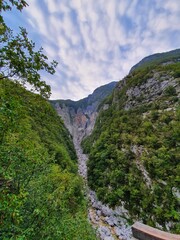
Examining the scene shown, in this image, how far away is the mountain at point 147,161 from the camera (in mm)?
17453

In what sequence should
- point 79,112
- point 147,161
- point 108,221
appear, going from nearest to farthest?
point 108,221 → point 147,161 → point 79,112

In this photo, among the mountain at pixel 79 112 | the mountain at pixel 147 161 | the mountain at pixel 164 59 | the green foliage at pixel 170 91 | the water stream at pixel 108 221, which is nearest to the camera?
the water stream at pixel 108 221

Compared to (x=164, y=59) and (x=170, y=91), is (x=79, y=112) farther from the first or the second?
(x=170, y=91)

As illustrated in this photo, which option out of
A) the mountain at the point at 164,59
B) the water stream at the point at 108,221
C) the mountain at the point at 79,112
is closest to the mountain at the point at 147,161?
the water stream at the point at 108,221

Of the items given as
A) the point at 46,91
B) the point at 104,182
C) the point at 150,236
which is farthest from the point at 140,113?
the point at 150,236

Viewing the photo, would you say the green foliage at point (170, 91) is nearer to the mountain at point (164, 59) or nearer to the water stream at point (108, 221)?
A: the water stream at point (108, 221)

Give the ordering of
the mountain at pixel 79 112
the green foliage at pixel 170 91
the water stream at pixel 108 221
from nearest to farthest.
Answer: the water stream at pixel 108 221 < the green foliage at pixel 170 91 < the mountain at pixel 79 112

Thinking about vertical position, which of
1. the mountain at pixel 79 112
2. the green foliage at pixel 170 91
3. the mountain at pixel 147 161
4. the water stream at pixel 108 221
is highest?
the mountain at pixel 79 112

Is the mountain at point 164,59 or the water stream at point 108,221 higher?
the mountain at point 164,59

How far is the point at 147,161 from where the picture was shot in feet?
71.1

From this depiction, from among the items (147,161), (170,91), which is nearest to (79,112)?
(170,91)

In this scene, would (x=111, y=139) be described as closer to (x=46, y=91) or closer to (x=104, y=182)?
(x=104, y=182)

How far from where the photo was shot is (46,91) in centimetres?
647

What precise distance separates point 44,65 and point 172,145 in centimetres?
2054
